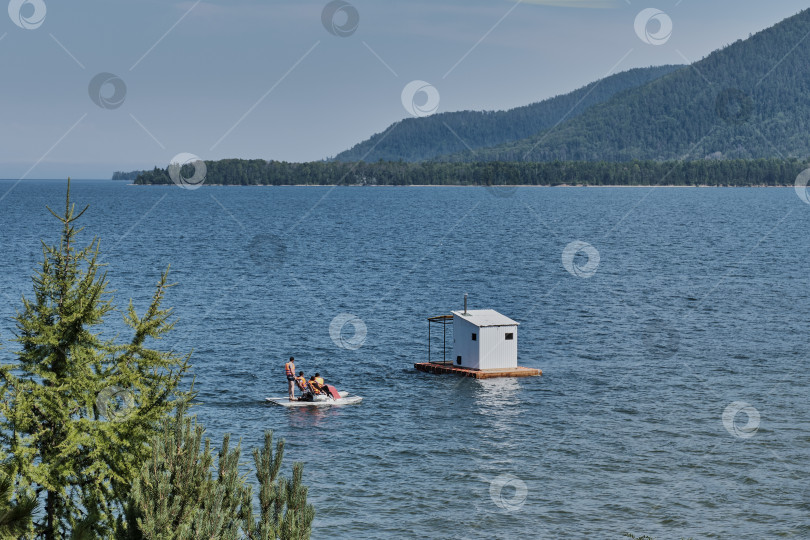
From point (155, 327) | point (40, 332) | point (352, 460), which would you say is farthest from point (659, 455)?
point (40, 332)

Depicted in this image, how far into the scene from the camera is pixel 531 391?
153 feet

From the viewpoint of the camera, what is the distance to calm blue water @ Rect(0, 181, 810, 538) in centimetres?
3133

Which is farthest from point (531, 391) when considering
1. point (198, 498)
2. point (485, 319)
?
point (198, 498)

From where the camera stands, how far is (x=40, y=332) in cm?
1842

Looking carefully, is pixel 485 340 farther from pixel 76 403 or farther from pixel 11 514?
pixel 11 514

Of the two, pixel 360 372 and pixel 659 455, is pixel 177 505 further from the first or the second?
pixel 360 372

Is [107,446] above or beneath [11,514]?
above

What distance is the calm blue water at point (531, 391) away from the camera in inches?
1233

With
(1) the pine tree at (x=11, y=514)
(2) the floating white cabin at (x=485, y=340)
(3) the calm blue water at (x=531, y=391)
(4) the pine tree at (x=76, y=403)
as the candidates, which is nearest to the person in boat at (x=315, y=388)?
(3) the calm blue water at (x=531, y=391)

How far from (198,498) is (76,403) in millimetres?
3945

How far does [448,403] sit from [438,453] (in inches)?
302

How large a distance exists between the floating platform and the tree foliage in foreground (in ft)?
106

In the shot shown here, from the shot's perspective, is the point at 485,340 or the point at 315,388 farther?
the point at 485,340

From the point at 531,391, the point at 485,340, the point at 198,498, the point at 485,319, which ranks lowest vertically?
the point at 198,498
